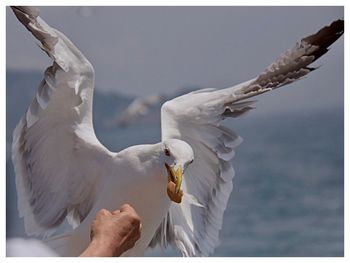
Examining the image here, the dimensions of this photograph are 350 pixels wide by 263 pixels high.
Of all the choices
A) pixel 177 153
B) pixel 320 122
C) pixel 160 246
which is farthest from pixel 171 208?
pixel 320 122

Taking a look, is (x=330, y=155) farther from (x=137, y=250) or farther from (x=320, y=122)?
(x=137, y=250)

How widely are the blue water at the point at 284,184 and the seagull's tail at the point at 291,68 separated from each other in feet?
1.00

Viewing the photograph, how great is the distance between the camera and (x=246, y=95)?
64.9 inches

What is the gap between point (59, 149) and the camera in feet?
5.51

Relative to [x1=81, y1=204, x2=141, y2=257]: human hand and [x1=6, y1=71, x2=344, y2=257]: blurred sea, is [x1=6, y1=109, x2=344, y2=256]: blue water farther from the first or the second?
[x1=81, y1=204, x2=141, y2=257]: human hand

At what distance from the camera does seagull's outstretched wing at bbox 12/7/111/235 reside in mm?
1521

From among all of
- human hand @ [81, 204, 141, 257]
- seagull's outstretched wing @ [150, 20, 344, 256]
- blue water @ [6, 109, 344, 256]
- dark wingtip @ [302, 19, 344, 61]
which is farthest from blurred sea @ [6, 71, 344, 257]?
human hand @ [81, 204, 141, 257]

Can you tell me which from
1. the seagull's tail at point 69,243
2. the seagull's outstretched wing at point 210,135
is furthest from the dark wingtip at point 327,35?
the seagull's tail at point 69,243

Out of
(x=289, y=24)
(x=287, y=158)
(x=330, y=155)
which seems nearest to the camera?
(x=289, y=24)

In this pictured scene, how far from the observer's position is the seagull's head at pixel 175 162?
1.46 m

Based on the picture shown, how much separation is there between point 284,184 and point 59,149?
1628 mm

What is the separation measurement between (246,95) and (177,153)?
257mm

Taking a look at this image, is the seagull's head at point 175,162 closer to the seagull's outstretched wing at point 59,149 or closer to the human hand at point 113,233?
the seagull's outstretched wing at point 59,149

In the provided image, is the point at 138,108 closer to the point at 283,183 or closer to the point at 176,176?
the point at 176,176
